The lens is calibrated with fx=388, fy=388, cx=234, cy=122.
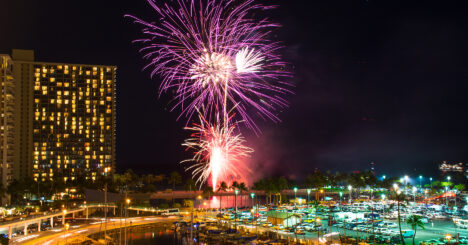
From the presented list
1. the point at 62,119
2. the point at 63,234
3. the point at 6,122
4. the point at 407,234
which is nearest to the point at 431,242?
the point at 407,234

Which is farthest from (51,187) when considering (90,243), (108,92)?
(90,243)

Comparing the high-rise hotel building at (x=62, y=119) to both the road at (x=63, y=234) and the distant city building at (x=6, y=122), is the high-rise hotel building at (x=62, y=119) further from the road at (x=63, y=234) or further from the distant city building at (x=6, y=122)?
the road at (x=63, y=234)

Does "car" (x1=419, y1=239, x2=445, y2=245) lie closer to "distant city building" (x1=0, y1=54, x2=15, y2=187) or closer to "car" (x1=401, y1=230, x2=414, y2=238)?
"car" (x1=401, y1=230, x2=414, y2=238)

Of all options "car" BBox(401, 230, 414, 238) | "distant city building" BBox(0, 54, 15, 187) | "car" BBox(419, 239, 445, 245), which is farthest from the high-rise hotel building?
"car" BBox(419, 239, 445, 245)

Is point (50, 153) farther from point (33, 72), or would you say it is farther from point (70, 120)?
point (33, 72)

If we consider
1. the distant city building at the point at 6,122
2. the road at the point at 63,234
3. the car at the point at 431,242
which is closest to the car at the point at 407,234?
the car at the point at 431,242

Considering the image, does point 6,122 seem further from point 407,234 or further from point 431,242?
point 431,242
